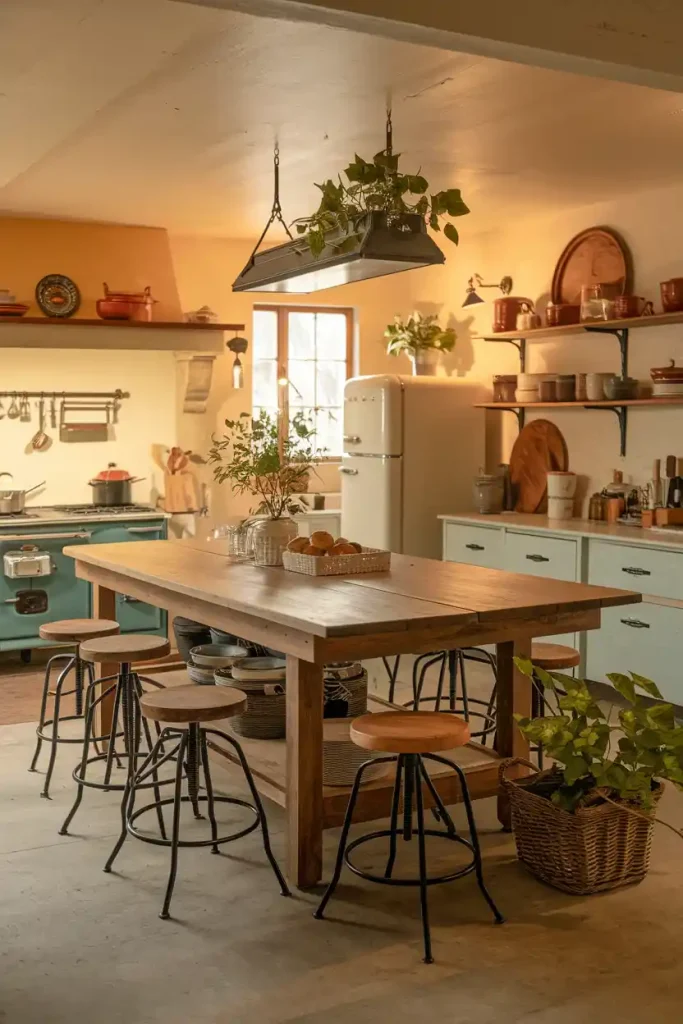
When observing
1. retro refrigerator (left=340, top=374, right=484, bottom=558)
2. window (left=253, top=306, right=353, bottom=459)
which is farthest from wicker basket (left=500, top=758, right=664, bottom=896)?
window (left=253, top=306, right=353, bottom=459)

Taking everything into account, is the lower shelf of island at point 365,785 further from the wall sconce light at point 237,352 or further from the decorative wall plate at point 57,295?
the wall sconce light at point 237,352

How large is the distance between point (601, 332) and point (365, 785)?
375 cm

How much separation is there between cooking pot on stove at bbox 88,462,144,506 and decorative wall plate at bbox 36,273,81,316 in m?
1.05

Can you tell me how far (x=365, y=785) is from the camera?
3.76 meters

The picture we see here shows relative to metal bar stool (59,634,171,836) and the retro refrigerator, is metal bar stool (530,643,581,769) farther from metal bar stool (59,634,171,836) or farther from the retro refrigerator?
the retro refrigerator

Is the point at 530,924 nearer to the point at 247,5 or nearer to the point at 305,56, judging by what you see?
the point at 247,5

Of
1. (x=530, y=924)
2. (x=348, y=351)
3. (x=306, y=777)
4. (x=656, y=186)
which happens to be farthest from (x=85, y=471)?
(x=530, y=924)

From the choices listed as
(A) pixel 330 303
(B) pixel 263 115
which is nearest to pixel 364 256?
(B) pixel 263 115

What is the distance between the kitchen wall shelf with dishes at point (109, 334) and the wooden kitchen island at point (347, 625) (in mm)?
2927

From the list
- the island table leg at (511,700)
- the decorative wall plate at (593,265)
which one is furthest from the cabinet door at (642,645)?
the decorative wall plate at (593,265)

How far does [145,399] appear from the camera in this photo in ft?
25.0

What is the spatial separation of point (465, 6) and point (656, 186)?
356cm

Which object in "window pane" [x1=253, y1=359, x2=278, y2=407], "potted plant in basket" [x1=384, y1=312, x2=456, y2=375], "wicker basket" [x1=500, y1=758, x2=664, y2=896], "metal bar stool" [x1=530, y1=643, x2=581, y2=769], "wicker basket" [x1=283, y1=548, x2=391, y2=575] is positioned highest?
"potted plant in basket" [x1=384, y1=312, x2=456, y2=375]

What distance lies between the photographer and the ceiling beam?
268 centimetres
